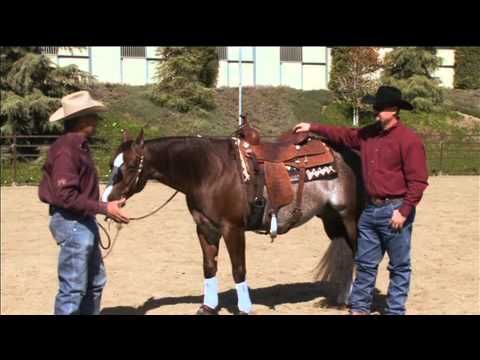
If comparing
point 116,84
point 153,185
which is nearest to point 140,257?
point 153,185

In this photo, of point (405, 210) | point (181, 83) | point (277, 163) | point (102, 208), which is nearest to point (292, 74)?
point (181, 83)

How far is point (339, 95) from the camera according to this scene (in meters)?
28.6

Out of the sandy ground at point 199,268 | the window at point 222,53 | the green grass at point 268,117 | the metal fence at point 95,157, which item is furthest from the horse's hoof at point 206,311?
the window at point 222,53

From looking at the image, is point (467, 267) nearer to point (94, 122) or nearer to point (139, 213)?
point (94, 122)

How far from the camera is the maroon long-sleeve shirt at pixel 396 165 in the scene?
12.6 feet

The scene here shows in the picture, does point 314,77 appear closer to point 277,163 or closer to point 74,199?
point 277,163

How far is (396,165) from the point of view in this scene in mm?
3945

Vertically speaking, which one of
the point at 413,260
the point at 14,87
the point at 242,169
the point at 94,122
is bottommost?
the point at 413,260

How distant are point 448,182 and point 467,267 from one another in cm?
993

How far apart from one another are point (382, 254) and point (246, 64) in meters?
25.6

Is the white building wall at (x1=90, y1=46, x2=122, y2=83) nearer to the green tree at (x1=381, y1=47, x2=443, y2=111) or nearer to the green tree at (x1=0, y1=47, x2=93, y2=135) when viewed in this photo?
the green tree at (x1=0, y1=47, x2=93, y2=135)

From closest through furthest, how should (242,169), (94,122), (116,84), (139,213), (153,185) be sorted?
(94,122), (242,169), (139,213), (153,185), (116,84)

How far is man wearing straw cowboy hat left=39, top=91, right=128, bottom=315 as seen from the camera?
3.36 meters

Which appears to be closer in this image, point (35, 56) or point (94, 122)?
point (94, 122)
